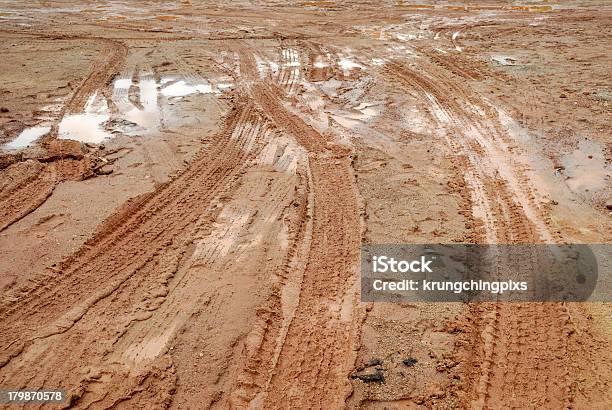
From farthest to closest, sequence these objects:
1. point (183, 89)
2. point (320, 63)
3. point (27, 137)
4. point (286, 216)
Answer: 1. point (320, 63)
2. point (183, 89)
3. point (27, 137)
4. point (286, 216)

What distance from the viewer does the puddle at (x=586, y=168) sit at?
6.68 meters

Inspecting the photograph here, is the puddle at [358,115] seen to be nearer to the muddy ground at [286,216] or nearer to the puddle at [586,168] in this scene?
the muddy ground at [286,216]

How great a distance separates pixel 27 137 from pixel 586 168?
10.3 m

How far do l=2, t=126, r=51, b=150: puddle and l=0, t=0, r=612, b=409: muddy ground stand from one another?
5cm

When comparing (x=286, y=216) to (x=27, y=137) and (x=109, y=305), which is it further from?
(x=27, y=137)

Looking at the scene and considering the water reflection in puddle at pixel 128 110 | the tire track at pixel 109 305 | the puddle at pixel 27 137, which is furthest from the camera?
the water reflection in puddle at pixel 128 110

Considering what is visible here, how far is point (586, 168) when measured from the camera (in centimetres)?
711

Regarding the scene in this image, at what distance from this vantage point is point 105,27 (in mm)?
17047

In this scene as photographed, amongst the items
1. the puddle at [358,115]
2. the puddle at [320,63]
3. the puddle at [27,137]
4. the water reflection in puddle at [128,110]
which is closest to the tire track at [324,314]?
the puddle at [358,115]

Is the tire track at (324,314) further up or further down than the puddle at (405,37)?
further down

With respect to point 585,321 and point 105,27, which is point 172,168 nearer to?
point 585,321

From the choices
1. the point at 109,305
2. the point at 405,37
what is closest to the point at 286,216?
the point at 109,305

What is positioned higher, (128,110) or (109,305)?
→ (128,110)

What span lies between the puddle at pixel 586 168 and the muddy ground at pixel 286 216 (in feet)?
0.14
